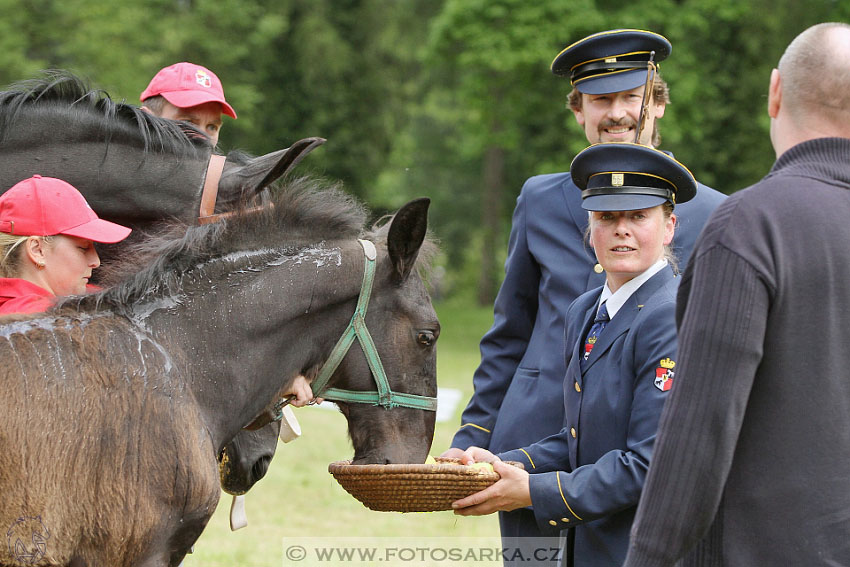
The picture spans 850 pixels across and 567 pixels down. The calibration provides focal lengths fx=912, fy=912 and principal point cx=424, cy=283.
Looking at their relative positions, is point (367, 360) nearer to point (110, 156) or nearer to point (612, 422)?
point (612, 422)

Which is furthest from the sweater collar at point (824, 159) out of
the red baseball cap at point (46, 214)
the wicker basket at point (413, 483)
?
the red baseball cap at point (46, 214)

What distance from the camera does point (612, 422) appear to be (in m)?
3.29

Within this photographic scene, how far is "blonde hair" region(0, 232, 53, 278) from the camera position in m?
3.33

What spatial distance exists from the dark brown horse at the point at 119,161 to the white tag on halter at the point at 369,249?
690 mm

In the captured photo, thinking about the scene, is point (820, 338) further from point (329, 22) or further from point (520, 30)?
point (329, 22)

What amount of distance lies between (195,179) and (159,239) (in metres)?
0.75

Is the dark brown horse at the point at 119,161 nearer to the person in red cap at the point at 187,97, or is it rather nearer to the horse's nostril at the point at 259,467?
the horse's nostril at the point at 259,467

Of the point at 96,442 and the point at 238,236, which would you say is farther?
the point at 238,236

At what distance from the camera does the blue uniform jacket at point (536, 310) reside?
381 cm

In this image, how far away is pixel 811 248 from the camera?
2143 mm

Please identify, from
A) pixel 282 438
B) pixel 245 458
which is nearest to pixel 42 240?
pixel 245 458

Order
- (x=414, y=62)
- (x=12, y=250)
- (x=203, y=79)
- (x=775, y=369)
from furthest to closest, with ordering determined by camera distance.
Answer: (x=414, y=62) → (x=203, y=79) → (x=12, y=250) → (x=775, y=369)

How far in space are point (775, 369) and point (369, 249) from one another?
5.72ft

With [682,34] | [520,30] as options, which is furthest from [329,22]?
[682,34]
